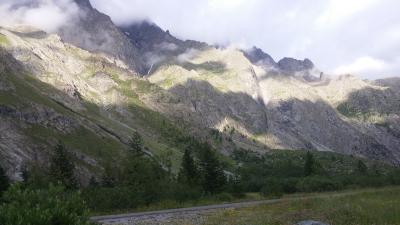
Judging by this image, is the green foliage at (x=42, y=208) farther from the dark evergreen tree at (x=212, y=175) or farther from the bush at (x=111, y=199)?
the dark evergreen tree at (x=212, y=175)

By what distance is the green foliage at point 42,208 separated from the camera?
14273 mm

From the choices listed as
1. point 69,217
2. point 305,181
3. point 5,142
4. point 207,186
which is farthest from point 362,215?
point 5,142

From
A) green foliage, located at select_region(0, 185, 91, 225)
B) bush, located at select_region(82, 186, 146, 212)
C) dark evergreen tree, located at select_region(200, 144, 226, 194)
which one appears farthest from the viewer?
dark evergreen tree, located at select_region(200, 144, 226, 194)

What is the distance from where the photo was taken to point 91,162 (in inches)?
7466

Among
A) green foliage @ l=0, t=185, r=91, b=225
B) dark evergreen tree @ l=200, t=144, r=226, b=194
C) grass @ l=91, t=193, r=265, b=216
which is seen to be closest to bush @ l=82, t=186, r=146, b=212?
grass @ l=91, t=193, r=265, b=216

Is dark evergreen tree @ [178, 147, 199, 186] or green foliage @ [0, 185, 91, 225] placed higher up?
dark evergreen tree @ [178, 147, 199, 186]

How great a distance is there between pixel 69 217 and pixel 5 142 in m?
167

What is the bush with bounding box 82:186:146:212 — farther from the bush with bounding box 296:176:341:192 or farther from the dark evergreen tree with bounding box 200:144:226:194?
the bush with bounding box 296:176:341:192

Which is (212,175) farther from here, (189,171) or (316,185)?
(316,185)

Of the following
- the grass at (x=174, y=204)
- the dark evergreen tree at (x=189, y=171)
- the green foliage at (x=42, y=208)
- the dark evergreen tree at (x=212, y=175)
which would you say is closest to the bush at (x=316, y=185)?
the dark evergreen tree at (x=212, y=175)

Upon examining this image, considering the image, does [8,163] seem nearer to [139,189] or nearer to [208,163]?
[208,163]

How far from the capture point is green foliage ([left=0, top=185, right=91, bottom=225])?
1427 cm

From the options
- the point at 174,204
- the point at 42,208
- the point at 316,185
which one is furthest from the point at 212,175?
the point at 42,208

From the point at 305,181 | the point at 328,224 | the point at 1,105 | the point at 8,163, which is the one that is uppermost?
the point at 1,105
